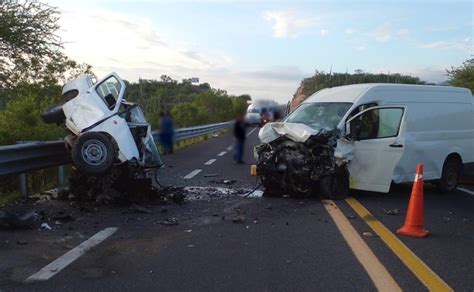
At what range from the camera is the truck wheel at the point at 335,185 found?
895 centimetres

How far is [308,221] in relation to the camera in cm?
727

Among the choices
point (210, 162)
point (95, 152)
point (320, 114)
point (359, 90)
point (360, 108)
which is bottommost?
point (210, 162)

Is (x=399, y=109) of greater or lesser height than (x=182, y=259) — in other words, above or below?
above

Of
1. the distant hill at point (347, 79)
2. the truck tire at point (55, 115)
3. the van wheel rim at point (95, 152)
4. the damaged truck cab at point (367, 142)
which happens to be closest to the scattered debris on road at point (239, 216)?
the damaged truck cab at point (367, 142)

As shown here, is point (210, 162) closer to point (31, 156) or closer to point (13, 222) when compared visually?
point (31, 156)

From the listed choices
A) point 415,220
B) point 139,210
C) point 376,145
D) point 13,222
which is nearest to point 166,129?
point 376,145

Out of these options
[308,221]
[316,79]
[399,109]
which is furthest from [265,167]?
[316,79]

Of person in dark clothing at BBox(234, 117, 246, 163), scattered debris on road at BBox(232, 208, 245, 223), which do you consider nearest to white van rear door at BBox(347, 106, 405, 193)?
scattered debris on road at BBox(232, 208, 245, 223)

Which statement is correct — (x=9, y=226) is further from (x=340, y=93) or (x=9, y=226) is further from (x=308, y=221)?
(x=340, y=93)

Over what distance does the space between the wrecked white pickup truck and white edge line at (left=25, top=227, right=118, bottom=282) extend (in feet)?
5.40

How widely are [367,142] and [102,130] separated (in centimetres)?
458

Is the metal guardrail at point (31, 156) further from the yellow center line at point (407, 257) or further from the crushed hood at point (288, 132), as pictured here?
the yellow center line at point (407, 257)

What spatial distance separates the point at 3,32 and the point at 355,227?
45.6 ft

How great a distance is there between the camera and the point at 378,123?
9.52m
